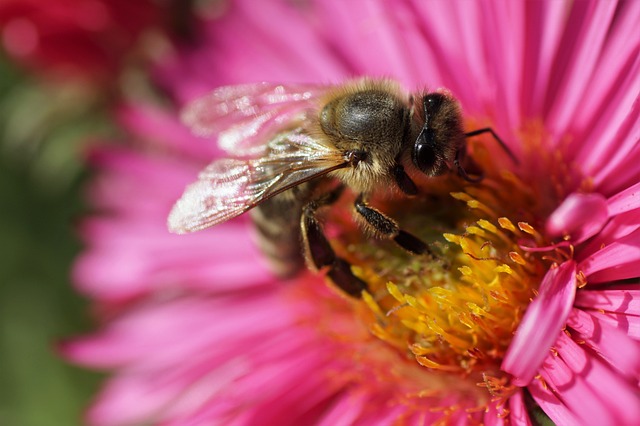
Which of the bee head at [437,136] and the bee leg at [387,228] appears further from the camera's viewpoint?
the bee leg at [387,228]

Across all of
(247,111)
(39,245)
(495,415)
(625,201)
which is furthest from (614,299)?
(39,245)

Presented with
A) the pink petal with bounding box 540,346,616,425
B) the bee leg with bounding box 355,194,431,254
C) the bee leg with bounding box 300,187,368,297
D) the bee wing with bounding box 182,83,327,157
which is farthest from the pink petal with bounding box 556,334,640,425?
the bee wing with bounding box 182,83,327,157

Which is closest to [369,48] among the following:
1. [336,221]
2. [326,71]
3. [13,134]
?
[326,71]

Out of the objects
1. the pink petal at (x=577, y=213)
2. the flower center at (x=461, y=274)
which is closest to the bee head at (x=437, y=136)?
the flower center at (x=461, y=274)

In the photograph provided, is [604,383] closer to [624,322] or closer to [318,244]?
[624,322]

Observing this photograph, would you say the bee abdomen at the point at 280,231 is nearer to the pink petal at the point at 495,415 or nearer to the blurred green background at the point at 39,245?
the pink petal at the point at 495,415

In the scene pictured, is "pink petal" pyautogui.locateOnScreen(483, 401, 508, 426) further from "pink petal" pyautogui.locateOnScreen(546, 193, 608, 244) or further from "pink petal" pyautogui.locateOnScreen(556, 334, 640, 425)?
"pink petal" pyautogui.locateOnScreen(546, 193, 608, 244)
